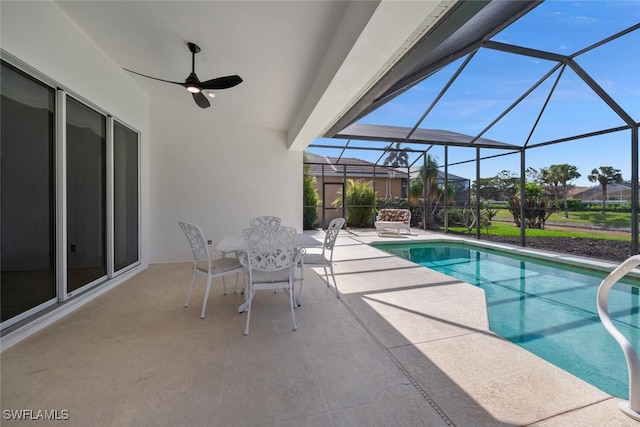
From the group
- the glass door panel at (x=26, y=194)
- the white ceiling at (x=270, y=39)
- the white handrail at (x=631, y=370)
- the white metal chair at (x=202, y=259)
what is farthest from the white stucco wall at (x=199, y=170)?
the white handrail at (x=631, y=370)

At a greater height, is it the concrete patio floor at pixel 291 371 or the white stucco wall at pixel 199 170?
the white stucco wall at pixel 199 170

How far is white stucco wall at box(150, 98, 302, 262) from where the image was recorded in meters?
4.96

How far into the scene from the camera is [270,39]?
2.69 meters

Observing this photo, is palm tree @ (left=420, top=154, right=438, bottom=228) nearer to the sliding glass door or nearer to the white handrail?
the white handrail

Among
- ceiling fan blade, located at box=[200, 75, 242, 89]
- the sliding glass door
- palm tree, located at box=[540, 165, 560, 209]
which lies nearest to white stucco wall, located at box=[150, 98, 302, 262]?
the sliding glass door

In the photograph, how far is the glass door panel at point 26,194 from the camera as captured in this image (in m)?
2.14

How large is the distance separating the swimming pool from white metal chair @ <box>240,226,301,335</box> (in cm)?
210

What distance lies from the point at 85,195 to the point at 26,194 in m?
0.80

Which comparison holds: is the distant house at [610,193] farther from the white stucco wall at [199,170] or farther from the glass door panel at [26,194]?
the glass door panel at [26,194]

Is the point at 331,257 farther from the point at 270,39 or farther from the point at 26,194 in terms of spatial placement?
the point at 26,194

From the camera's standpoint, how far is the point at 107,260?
11.7 ft

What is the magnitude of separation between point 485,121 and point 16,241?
28.2ft

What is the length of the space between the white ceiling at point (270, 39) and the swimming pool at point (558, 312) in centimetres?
287

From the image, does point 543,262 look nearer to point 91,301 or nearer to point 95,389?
point 95,389
